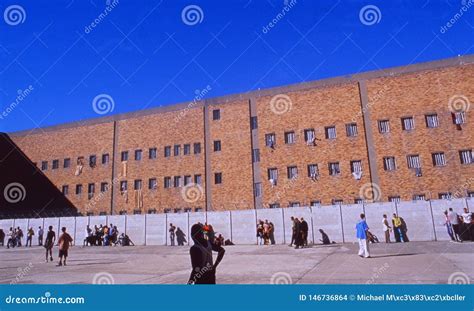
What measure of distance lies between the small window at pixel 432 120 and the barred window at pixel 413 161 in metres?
2.65

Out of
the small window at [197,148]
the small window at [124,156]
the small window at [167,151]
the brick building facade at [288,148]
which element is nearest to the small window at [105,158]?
the brick building facade at [288,148]

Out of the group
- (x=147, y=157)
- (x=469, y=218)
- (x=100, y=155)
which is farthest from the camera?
(x=100, y=155)

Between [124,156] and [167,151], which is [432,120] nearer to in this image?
[167,151]

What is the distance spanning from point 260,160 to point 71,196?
23.2m

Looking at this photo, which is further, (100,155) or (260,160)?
(100,155)

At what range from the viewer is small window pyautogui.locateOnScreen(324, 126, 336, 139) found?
32.2 metres

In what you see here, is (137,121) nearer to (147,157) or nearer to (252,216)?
(147,157)

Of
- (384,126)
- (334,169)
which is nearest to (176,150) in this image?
(334,169)

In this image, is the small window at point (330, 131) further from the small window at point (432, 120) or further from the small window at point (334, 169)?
the small window at point (432, 120)

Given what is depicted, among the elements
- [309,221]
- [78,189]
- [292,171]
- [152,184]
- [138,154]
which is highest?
[138,154]

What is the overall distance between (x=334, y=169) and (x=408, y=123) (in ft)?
23.3

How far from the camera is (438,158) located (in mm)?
29047
